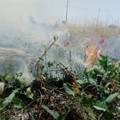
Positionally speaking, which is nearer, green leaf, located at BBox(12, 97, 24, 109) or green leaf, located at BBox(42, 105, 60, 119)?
green leaf, located at BBox(42, 105, 60, 119)

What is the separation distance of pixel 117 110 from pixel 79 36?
735 cm

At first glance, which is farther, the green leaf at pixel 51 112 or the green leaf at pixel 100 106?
the green leaf at pixel 100 106

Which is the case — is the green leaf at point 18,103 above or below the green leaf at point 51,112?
below

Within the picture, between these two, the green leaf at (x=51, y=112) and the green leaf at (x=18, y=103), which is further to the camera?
the green leaf at (x=18, y=103)

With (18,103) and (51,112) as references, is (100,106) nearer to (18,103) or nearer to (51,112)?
(51,112)

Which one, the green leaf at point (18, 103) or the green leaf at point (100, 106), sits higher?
the green leaf at point (100, 106)

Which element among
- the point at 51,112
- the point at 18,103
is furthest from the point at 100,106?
the point at 18,103

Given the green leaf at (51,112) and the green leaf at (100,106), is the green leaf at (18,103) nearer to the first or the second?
the green leaf at (51,112)

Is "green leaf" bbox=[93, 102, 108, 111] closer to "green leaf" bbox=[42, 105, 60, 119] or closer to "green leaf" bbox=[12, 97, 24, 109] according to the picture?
"green leaf" bbox=[42, 105, 60, 119]

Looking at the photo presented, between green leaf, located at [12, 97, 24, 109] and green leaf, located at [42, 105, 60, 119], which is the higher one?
green leaf, located at [42, 105, 60, 119]

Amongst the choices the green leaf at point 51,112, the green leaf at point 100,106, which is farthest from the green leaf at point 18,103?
the green leaf at point 100,106

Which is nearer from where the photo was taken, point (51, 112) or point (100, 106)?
point (51, 112)

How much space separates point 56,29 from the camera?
807 centimetres

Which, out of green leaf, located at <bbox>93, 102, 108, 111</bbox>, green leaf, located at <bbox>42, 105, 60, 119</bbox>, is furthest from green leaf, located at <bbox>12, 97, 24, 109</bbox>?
green leaf, located at <bbox>93, 102, 108, 111</bbox>
